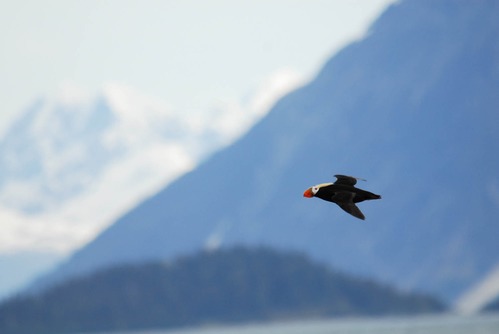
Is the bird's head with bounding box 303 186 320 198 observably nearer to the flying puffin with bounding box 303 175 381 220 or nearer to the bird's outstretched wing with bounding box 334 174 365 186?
the flying puffin with bounding box 303 175 381 220

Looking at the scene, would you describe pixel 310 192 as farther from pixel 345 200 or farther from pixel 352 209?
pixel 352 209

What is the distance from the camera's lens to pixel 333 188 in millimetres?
20891

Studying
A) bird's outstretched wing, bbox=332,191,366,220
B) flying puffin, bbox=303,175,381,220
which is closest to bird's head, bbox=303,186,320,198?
flying puffin, bbox=303,175,381,220

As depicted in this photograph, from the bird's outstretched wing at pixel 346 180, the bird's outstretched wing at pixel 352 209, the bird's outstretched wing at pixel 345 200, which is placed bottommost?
the bird's outstretched wing at pixel 352 209

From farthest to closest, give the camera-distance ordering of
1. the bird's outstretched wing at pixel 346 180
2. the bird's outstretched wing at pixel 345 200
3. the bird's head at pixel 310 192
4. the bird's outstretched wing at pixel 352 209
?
the bird's outstretched wing at pixel 346 180
the bird's head at pixel 310 192
the bird's outstretched wing at pixel 345 200
the bird's outstretched wing at pixel 352 209

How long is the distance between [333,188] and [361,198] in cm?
51

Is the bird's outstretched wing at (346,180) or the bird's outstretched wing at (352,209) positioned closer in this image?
the bird's outstretched wing at (352,209)

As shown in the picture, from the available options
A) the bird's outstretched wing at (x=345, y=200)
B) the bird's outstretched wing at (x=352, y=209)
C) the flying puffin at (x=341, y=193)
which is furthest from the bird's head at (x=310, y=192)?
the bird's outstretched wing at (x=352, y=209)

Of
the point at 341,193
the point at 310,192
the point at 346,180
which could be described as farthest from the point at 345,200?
Answer: the point at 346,180

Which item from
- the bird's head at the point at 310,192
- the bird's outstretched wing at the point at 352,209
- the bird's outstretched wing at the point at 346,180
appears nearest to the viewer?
the bird's outstretched wing at the point at 352,209

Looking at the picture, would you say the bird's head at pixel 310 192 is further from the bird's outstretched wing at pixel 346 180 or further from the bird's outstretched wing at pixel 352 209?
the bird's outstretched wing at pixel 352 209

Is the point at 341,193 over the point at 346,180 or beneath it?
beneath

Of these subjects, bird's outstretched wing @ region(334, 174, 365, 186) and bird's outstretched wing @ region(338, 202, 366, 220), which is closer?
bird's outstretched wing @ region(338, 202, 366, 220)

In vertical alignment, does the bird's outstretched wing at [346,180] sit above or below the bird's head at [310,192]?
above
